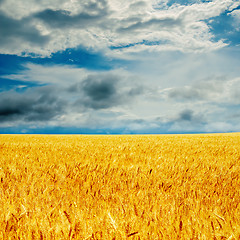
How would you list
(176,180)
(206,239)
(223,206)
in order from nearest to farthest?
(206,239) → (223,206) → (176,180)

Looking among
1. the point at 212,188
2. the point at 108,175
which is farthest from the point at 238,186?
the point at 108,175

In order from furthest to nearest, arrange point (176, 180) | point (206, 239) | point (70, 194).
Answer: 1. point (176, 180)
2. point (70, 194)
3. point (206, 239)

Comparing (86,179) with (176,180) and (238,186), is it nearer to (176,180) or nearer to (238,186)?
(176,180)

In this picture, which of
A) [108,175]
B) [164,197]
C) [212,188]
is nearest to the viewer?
[164,197]

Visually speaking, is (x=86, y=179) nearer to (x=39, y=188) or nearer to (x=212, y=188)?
(x=39, y=188)

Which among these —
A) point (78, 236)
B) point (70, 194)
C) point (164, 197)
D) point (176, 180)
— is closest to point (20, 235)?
point (78, 236)

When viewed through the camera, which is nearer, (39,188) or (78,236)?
(78,236)

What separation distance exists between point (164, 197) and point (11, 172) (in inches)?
99.2

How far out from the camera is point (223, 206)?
2.33m

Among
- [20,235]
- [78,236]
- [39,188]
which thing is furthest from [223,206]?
[39,188]

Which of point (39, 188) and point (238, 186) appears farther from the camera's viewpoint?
point (238, 186)

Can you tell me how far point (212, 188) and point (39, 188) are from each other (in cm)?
225

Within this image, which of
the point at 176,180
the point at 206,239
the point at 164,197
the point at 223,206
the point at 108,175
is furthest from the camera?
the point at 108,175

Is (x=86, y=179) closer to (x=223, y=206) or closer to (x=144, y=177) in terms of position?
(x=144, y=177)
